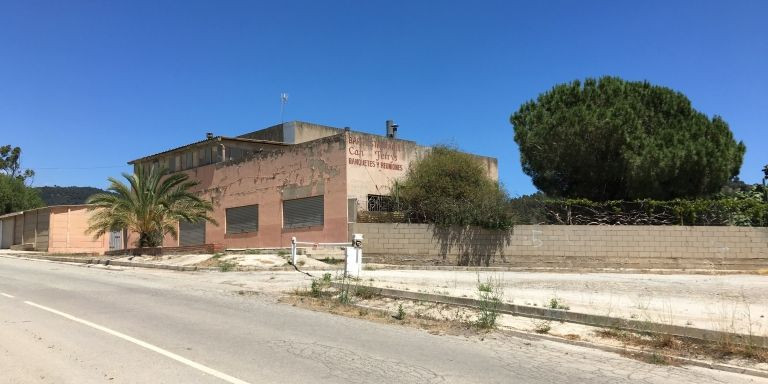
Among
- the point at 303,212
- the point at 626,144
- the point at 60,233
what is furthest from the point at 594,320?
the point at 60,233

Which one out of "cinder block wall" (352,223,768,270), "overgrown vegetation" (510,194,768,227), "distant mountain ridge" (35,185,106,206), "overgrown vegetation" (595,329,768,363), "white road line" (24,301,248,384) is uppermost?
"distant mountain ridge" (35,185,106,206)

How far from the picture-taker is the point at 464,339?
9492 mm

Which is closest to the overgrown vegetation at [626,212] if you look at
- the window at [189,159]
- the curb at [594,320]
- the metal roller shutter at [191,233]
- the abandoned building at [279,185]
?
the abandoned building at [279,185]

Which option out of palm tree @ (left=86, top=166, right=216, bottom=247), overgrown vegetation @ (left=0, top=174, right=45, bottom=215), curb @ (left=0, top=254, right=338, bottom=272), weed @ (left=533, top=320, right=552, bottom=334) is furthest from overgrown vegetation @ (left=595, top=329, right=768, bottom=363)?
overgrown vegetation @ (left=0, top=174, right=45, bottom=215)

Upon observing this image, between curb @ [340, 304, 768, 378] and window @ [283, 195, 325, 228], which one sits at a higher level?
window @ [283, 195, 325, 228]

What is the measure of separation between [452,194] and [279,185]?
10299 mm

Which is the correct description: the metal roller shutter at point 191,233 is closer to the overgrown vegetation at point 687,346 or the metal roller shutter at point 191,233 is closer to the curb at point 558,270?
the curb at point 558,270

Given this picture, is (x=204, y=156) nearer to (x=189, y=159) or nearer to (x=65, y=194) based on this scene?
(x=189, y=159)

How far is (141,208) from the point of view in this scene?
27250mm

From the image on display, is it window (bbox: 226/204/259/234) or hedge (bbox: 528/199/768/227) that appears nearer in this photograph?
hedge (bbox: 528/199/768/227)

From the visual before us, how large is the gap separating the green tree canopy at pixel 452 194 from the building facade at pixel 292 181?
83.3 inches

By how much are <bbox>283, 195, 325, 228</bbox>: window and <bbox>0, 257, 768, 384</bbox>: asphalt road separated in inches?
636

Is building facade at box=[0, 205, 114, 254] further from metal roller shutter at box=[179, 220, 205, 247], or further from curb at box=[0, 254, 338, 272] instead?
curb at box=[0, 254, 338, 272]

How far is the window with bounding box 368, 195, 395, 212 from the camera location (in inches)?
1100
